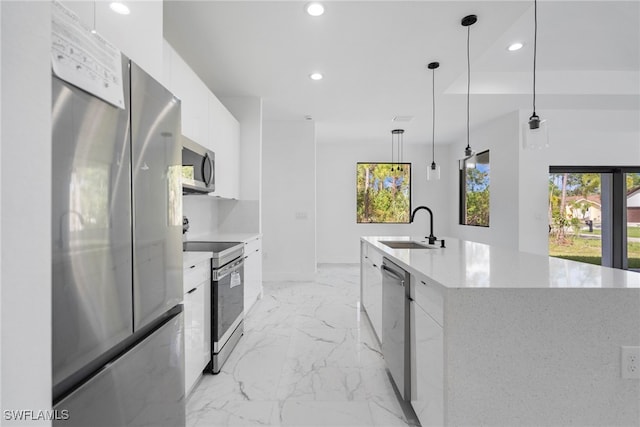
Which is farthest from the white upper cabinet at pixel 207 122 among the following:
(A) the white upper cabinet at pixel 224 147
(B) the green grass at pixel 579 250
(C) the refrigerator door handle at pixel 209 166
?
(B) the green grass at pixel 579 250

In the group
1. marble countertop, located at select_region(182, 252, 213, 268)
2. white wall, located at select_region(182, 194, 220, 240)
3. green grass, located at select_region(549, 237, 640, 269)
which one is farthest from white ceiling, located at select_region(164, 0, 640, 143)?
green grass, located at select_region(549, 237, 640, 269)

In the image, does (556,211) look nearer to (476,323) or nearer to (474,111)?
(474,111)

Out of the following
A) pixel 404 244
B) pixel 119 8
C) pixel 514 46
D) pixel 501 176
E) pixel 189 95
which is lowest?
pixel 404 244

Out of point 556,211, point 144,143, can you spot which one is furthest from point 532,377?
point 556,211

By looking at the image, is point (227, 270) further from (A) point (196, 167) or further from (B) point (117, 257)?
(B) point (117, 257)

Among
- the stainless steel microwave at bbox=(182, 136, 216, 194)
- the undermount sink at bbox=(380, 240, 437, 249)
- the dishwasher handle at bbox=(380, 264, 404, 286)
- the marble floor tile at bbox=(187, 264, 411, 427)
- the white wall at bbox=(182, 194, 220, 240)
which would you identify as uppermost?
the stainless steel microwave at bbox=(182, 136, 216, 194)

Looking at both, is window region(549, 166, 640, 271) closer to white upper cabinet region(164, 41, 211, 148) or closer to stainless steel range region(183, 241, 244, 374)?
stainless steel range region(183, 241, 244, 374)

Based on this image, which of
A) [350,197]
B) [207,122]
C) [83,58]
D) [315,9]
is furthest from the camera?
[350,197]

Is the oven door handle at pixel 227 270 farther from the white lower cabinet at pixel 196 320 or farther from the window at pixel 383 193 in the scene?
the window at pixel 383 193

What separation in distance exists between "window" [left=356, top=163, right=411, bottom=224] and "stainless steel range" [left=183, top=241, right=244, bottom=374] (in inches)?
179

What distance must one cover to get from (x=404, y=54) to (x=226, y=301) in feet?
8.79

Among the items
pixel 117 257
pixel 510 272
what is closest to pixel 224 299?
pixel 117 257

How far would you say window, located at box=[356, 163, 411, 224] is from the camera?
22.8 feet

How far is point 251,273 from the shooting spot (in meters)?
3.48
